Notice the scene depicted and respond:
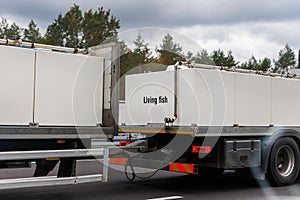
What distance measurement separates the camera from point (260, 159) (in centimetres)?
930

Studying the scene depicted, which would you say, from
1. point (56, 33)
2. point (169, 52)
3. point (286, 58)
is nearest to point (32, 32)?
point (56, 33)

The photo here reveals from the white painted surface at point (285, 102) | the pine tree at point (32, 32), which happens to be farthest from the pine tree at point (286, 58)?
the white painted surface at point (285, 102)

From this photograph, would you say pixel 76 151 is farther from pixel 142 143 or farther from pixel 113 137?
pixel 142 143

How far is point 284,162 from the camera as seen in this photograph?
393 inches

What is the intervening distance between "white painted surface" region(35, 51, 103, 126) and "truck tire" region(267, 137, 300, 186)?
3899 mm

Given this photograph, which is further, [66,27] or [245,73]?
[66,27]

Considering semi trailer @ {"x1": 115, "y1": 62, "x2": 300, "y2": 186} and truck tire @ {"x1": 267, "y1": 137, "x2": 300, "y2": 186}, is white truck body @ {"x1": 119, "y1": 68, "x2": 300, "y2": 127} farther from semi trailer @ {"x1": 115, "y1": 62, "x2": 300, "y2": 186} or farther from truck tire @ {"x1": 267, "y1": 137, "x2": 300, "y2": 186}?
truck tire @ {"x1": 267, "y1": 137, "x2": 300, "y2": 186}

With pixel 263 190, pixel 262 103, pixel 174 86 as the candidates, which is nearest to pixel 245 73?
pixel 262 103

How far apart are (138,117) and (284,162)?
330cm

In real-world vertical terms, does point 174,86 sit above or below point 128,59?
below

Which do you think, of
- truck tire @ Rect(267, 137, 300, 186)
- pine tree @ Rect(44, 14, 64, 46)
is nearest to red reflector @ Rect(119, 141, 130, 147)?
truck tire @ Rect(267, 137, 300, 186)

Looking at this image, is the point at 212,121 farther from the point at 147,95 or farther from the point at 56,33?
the point at 56,33

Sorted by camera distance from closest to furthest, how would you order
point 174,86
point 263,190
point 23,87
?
point 23,87, point 174,86, point 263,190

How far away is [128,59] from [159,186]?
112 inches
